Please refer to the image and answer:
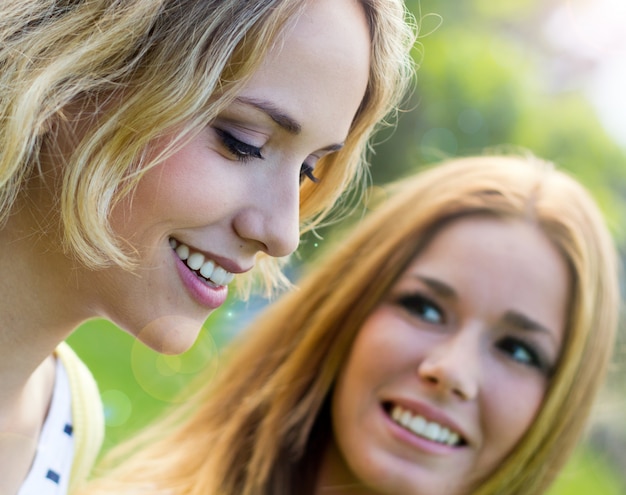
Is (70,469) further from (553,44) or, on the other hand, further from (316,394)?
(553,44)

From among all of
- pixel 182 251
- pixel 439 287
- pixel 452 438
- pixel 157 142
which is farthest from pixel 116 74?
pixel 452 438

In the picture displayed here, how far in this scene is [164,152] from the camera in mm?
658

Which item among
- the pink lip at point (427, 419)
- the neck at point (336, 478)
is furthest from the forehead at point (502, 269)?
the neck at point (336, 478)

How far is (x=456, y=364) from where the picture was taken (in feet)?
3.27

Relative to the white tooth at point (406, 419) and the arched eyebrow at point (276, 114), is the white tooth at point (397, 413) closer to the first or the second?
the white tooth at point (406, 419)

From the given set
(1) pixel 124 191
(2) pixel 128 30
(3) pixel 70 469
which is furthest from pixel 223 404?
(2) pixel 128 30

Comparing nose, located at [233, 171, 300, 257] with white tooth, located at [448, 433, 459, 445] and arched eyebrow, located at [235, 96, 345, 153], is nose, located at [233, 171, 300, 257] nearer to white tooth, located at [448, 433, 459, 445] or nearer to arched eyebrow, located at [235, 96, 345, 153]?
arched eyebrow, located at [235, 96, 345, 153]

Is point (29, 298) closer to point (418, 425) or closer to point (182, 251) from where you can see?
point (182, 251)

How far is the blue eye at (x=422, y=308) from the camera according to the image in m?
1.05

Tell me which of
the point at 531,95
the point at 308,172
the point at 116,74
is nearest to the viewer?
the point at 116,74

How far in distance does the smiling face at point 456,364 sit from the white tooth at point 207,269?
0.40 meters

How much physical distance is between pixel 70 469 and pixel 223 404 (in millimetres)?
318

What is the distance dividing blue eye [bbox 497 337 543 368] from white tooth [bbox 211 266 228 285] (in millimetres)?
482

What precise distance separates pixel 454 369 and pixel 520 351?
0.12m
